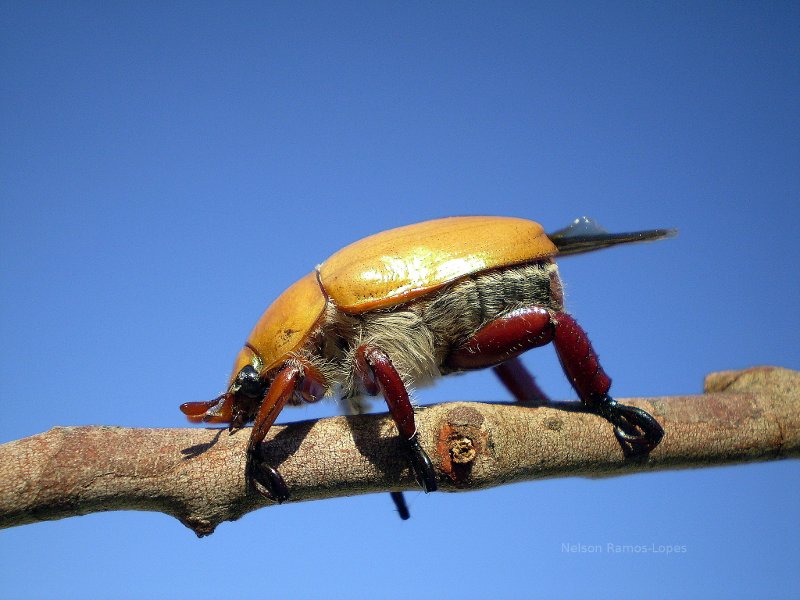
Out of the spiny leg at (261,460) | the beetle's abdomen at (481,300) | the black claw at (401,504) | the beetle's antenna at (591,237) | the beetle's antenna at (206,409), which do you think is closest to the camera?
the spiny leg at (261,460)

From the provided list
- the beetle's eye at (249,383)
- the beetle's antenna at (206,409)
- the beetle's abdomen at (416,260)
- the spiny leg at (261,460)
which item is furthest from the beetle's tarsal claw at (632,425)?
the beetle's antenna at (206,409)

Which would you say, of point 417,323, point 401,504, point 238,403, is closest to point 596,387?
point 417,323

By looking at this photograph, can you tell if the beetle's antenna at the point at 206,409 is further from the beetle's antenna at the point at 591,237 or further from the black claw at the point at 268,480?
the beetle's antenna at the point at 591,237

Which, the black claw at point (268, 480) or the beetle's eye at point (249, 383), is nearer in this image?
the black claw at point (268, 480)

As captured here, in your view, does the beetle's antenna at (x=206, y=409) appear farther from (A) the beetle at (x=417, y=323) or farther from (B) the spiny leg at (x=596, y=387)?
(B) the spiny leg at (x=596, y=387)

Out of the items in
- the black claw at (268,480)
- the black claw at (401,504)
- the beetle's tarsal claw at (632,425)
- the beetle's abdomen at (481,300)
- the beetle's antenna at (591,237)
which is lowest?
the black claw at (401,504)

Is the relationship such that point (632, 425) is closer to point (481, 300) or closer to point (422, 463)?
point (481, 300)

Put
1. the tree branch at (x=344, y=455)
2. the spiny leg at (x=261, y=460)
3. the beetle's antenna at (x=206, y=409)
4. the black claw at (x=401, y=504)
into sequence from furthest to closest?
the black claw at (x=401, y=504) < the beetle's antenna at (x=206, y=409) < the spiny leg at (x=261, y=460) < the tree branch at (x=344, y=455)

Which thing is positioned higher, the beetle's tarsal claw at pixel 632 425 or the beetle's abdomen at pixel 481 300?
the beetle's abdomen at pixel 481 300
